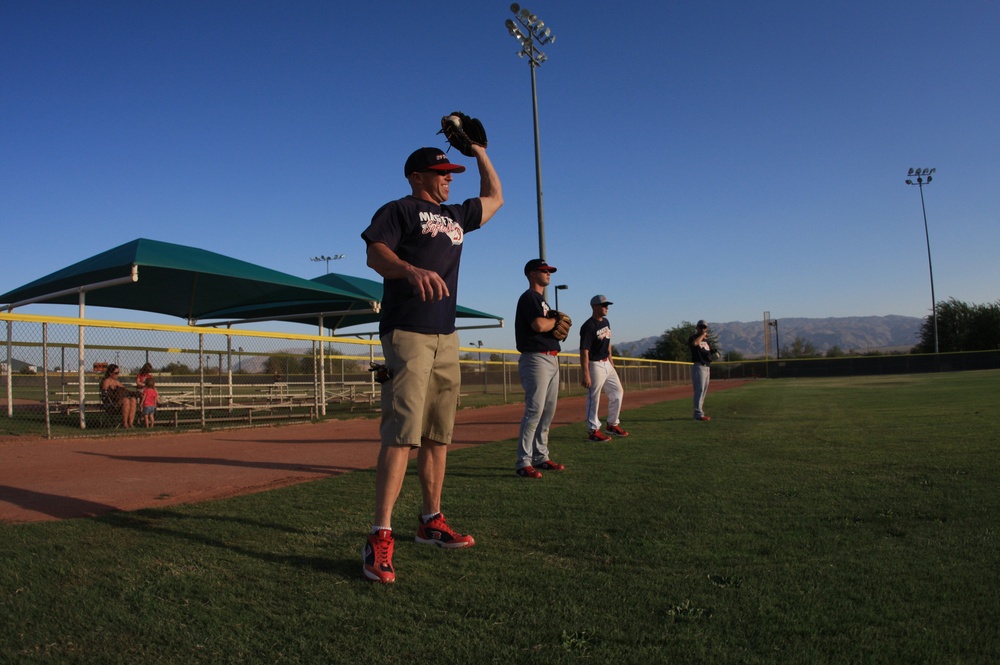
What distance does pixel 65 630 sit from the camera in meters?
2.15

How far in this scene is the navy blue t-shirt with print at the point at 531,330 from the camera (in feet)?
18.4

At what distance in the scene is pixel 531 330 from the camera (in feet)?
18.4

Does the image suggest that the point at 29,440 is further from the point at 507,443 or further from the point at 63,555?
the point at 63,555

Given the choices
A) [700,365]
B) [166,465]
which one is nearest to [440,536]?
[166,465]

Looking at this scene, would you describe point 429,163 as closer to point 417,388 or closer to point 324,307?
point 417,388

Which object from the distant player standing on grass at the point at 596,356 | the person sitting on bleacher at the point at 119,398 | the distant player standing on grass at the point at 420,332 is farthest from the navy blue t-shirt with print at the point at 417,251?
the person sitting on bleacher at the point at 119,398

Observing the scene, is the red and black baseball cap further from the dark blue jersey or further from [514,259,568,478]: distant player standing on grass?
the dark blue jersey

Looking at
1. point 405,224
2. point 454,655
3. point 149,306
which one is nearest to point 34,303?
point 149,306

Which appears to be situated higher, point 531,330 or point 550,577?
point 531,330

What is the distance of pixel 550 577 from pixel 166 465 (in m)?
4.91

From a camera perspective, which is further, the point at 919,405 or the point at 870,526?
the point at 919,405

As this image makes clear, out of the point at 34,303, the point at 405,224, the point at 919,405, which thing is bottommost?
the point at 919,405

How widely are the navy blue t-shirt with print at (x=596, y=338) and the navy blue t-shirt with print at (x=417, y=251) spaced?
4.37 m

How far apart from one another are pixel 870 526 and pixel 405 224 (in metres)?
2.69
